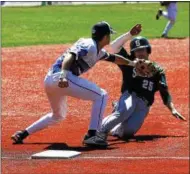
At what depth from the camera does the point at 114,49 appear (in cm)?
1004

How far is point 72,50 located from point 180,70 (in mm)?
8183

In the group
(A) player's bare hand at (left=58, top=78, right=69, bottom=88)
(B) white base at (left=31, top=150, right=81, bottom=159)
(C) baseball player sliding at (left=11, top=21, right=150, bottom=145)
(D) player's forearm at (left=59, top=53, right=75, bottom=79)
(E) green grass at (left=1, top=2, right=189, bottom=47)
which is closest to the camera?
(B) white base at (left=31, top=150, right=81, bottom=159)

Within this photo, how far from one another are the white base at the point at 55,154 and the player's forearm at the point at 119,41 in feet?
5.94

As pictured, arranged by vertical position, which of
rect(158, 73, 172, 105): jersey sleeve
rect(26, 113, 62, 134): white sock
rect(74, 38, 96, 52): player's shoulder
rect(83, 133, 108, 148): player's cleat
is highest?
rect(74, 38, 96, 52): player's shoulder

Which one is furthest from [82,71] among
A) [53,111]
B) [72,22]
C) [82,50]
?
[72,22]

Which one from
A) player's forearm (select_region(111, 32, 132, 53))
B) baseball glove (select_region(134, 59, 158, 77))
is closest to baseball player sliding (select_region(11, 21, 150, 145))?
baseball glove (select_region(134, 59, 158, 77))

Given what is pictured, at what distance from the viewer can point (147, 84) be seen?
9805 mm

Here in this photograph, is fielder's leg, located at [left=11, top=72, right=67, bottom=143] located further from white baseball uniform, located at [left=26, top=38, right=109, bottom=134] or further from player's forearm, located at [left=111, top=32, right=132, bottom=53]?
player's forearm, located at [left=111, top=32, right=132, bottom=53]

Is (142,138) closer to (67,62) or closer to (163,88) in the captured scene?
(163,88)

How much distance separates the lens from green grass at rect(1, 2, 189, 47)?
24.6 meters

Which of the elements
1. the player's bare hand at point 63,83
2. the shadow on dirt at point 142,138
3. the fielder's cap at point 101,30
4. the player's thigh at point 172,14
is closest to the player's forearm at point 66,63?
the player's bare hand at point 63,83

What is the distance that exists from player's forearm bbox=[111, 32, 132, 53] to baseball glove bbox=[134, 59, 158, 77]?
1.36ft

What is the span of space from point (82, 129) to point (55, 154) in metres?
1.96

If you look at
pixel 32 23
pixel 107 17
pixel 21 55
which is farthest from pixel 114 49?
pixel 107 17
